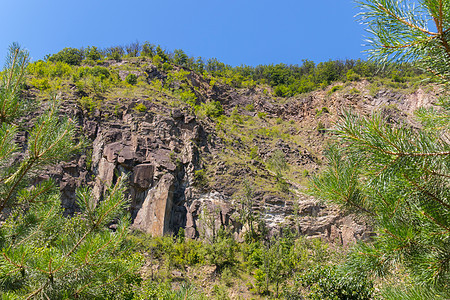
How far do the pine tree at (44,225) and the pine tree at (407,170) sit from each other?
2311mm

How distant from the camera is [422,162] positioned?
1.70 m

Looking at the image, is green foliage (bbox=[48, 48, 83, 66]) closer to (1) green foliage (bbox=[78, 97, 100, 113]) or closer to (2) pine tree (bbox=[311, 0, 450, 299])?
(1) green foliage (bbox=[78, 97, 100, 113])

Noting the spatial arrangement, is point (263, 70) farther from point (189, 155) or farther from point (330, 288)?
point (330, 288)

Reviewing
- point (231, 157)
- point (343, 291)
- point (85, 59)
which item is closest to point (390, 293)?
point (343, 291)

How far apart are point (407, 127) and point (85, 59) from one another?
167 feet

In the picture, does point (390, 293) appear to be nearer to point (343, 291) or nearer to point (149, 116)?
point (343, 291)

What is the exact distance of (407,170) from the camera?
1.76m

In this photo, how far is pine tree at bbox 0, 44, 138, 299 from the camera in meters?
2.46

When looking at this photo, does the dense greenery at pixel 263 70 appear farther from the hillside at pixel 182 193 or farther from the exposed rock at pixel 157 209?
the exposed rock at pixel 157 209

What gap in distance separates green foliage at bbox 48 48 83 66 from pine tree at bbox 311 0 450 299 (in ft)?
160

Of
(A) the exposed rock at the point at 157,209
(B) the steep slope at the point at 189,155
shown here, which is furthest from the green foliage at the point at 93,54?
(A) the exposed rock at the point at 157,209

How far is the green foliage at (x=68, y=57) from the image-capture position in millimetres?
42250

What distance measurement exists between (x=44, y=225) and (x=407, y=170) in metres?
3.64

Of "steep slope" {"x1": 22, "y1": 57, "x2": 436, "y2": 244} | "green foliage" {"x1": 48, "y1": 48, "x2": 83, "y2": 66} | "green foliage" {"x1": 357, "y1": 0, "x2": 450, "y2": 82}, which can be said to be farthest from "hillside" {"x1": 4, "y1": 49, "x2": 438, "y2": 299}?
"green foliage" {"x1": 357, "y1": 0, "x2": 450, "y2": 82}
